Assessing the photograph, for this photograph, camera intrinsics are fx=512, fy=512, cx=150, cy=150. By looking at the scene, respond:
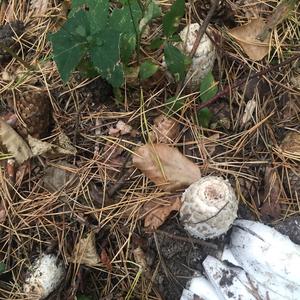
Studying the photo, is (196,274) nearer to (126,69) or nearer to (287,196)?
(287,196)

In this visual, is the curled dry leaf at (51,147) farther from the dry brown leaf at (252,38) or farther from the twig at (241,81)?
the dry brown leaf at (252,38)

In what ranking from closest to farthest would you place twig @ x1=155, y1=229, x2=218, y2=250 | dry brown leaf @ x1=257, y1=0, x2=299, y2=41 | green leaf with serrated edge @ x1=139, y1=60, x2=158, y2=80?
twig @ x1=155, y1=229, x2=218, y2=250
green leaf with serrated edge @ x1=139, y1=60, x2=158, y2=80
dry brown leaf @ x1=257, y1=0, x2=299, y2=41

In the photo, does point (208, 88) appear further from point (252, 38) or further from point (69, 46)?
point (69, 46)

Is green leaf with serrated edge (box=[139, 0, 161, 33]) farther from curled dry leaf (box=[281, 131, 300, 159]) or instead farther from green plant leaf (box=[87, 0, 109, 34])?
curled dry leaf (box=[281, 131, 300, 159])

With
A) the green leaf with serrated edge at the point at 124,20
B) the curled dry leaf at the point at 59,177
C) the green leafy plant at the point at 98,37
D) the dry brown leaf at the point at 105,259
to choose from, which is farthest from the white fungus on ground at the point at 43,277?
the green leaf with serrated edge at the point at 124,20

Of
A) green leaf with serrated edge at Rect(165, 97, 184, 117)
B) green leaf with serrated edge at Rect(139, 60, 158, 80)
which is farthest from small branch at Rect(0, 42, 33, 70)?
green leaf with serrated edge at Rect(165, 97, 184, 117)

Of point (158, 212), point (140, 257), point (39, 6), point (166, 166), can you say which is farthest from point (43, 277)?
point (39, 6)

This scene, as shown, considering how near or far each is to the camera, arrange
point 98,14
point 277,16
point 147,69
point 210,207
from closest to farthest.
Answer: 1. point 210,207
2. point 98,14
3. point 147,69
4. point 277,16
